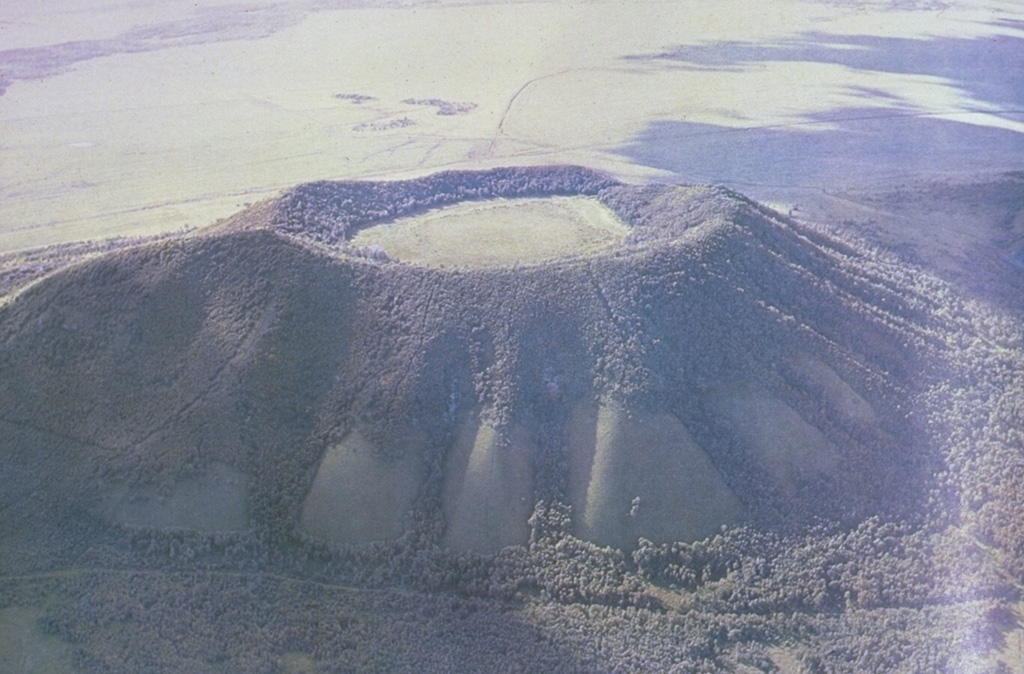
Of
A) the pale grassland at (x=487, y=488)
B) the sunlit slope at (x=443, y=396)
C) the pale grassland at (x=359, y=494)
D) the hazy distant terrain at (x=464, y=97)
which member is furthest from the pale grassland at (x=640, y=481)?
the hazy distant terrain at (x=464, y=97)

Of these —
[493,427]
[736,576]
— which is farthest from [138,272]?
[736,576]

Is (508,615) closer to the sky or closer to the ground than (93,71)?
closer to the ground

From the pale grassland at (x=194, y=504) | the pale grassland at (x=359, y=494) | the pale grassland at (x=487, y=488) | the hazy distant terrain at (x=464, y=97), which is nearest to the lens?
the pale grassland at (x=487, y=488)

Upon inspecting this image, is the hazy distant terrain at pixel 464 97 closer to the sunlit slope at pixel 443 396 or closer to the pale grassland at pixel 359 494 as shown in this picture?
the sunlit slope at pixel 443 396

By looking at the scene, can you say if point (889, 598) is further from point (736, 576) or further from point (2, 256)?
point (2, 256)

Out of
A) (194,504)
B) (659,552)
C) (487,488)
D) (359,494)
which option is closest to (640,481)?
(659,552)

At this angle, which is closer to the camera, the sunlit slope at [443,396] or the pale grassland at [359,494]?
the pale grassland at [359,494]
